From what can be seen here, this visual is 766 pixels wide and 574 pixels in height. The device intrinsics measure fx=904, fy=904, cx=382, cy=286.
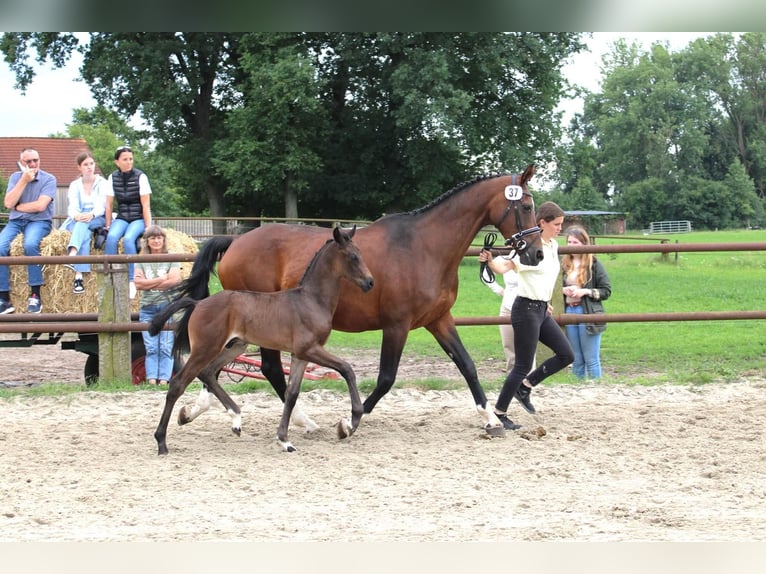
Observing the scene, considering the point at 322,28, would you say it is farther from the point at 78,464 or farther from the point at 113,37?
the point at 113,37

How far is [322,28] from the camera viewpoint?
5.73ft

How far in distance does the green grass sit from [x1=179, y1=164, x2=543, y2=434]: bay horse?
174cm

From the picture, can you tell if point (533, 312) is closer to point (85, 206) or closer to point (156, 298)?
point (156, 298)

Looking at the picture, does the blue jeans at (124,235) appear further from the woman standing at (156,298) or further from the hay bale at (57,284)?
the woman standing at (156,298)

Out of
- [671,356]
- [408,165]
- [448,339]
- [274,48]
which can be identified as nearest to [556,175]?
[408,165]

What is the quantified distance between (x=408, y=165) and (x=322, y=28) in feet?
93.2

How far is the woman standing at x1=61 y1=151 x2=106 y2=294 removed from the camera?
8383 millimetres

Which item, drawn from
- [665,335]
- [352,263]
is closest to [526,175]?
[352,263]

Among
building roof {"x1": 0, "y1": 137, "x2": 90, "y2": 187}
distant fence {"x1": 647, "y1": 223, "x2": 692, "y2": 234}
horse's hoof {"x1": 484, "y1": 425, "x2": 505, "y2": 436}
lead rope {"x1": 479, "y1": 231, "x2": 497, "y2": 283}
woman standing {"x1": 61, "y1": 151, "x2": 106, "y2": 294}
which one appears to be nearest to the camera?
horse's hoof {"x1": 484, "y1": 425, "x2": 505, "y2": 436}

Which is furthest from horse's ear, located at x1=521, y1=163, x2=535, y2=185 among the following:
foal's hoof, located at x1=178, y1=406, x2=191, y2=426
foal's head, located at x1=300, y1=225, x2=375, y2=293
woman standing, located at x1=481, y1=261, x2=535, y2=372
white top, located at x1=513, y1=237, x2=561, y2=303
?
foal's hoof, located at x1=178, y1=406, x2=191, y2=426

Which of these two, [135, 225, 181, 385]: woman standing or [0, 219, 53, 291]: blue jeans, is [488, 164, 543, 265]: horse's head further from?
[0, 219, 53, 291]: blue jeans

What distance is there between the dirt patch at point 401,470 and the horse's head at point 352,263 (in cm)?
114

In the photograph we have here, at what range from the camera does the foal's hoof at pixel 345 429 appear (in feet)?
20.6

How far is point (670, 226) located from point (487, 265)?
66796mm
